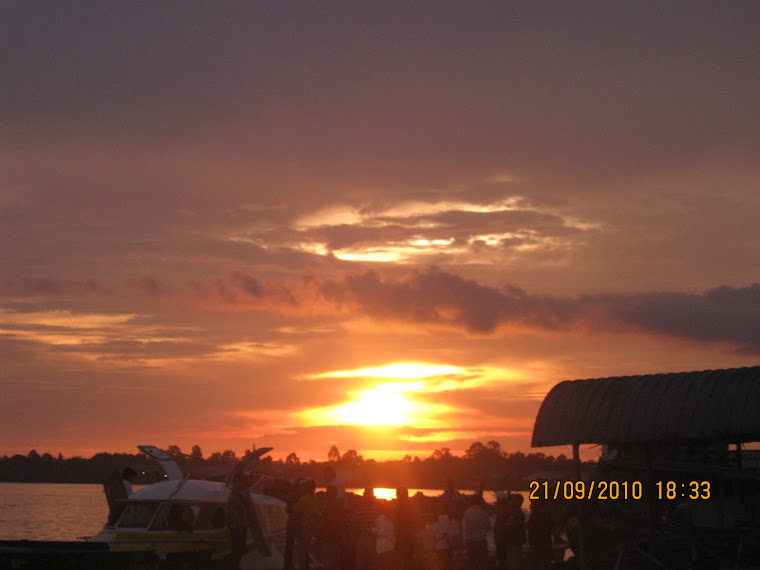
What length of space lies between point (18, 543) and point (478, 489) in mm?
11141

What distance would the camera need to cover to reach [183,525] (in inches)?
872

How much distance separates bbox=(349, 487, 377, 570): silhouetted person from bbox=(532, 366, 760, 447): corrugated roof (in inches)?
189

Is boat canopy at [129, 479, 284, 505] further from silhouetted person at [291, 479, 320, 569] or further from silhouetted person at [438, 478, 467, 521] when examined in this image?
silhouetted person at [438, 478, 467, 521]

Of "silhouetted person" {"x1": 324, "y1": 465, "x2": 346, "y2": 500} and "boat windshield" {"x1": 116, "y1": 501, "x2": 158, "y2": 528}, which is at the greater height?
"silhouetted person" {"x1": 324, "y1": 465, "x2": 346, "y2": 500}

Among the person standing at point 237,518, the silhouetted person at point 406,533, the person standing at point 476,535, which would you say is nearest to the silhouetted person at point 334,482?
the silhouetted person at point 406,533

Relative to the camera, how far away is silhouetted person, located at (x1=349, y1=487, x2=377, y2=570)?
1861cm

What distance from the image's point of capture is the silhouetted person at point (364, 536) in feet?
61.1

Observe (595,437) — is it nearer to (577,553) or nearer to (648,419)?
(648,419)

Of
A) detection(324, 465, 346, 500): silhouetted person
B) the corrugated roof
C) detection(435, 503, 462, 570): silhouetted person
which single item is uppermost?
the corrugated roof

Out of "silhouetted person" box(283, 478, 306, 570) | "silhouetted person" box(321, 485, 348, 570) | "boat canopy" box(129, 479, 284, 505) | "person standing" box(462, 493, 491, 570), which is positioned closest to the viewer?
"silhouetted person" box(283, 478, 306, 570)

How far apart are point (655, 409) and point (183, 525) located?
39.6 feet

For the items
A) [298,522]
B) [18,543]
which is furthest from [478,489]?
[18,543]

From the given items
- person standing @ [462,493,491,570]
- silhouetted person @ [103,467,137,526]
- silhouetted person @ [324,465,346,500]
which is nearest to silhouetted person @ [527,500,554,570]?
person standing @ [462,493,491,570]

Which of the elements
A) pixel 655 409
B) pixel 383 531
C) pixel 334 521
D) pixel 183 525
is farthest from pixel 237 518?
pixel 655 409
